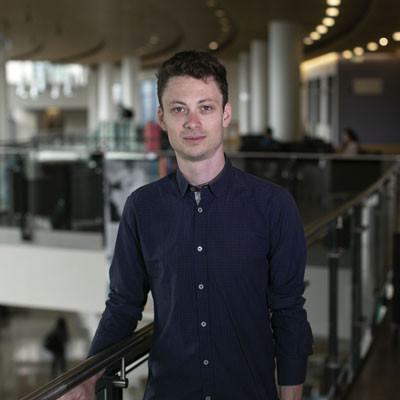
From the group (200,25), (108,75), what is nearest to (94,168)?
(200,25)

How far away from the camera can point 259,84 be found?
72.6 feet

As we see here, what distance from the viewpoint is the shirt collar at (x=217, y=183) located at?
65.5 inches

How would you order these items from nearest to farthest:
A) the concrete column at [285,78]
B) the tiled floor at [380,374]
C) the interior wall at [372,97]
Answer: the tiled floor at [380,374]
the concrete column at [285,78]
the interior wall at [372,97]

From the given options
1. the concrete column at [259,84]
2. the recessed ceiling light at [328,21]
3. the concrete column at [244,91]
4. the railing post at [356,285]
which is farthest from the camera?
the concrete column at [244,91]

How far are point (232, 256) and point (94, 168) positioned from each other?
795cm

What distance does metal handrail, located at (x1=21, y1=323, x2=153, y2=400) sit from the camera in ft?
4.53

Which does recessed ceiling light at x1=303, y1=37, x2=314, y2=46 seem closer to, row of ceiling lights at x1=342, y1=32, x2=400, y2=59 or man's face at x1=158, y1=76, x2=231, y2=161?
row of ceiling lights at x1=342, y1=32, x2=400, y2=59

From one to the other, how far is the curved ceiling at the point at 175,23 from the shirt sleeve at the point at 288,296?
39.9 ft

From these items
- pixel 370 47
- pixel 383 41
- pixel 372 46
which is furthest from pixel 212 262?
pixel 370 47

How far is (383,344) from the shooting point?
4.84m

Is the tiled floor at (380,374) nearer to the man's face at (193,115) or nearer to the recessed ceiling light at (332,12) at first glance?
the man's face at (193,115)

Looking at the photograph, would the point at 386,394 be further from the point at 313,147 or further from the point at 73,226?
the point at 313,147

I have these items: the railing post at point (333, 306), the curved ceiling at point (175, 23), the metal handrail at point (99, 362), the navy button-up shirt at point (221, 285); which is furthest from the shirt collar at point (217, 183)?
the curved ceiling at point (175, 23)

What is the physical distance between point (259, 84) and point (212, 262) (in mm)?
20891
